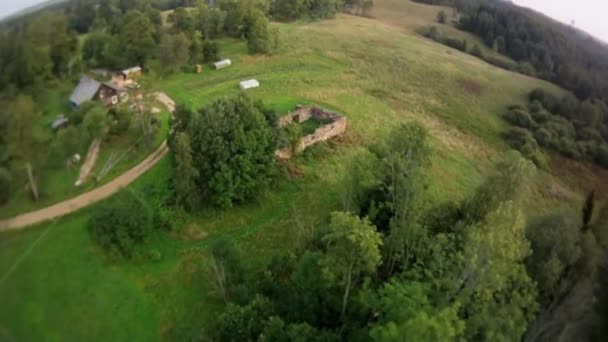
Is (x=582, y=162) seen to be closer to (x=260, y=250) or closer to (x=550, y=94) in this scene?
(x=550, y=94)

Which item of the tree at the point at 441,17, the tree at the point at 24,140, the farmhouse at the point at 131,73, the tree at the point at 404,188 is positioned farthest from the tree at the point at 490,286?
the tree at the point at 441,17

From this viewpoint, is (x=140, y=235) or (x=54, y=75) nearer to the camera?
(x=140, y=235)

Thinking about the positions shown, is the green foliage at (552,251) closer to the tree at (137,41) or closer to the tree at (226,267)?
the tree at (226,267)

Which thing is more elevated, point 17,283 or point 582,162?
point 17,283

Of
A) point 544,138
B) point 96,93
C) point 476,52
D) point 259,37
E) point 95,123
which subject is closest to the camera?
point 95,123

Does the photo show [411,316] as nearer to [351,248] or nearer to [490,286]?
[351,248]

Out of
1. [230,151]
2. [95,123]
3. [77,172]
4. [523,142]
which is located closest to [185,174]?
[230,151]

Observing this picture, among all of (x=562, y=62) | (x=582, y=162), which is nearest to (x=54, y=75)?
(x=582, y=162)
